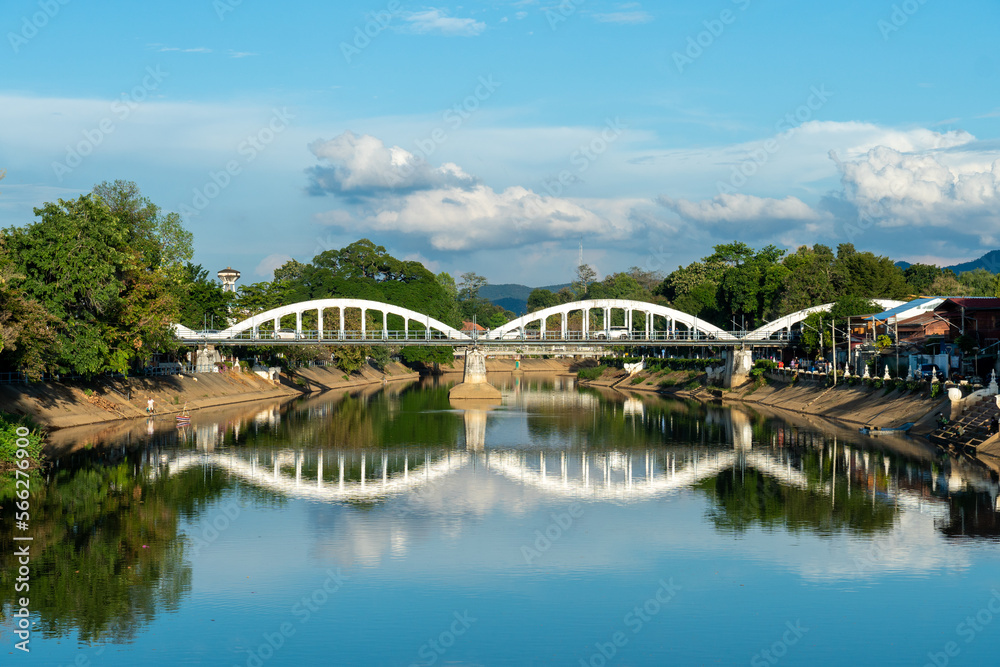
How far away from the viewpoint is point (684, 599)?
25578mm

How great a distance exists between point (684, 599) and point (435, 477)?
2376 centimetres

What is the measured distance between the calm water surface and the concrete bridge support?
51.3 m

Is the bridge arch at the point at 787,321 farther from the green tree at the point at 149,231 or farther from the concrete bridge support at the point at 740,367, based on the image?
the green tree at the point at 149,231

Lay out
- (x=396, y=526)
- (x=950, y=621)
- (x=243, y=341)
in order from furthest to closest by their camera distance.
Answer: (x=243, y=341) → (x=396, y=526) → (x=950, y=621)

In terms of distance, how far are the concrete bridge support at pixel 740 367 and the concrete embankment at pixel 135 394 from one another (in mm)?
50986

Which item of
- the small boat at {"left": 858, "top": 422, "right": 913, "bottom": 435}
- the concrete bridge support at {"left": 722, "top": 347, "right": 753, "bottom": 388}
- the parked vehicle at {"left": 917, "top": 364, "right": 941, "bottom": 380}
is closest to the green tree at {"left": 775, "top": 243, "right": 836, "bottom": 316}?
the concrete bridge support at {"left": 722, "top": 347, "right": 753, "bottom": 388}

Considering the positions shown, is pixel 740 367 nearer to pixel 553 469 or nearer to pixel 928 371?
pixel 928 371

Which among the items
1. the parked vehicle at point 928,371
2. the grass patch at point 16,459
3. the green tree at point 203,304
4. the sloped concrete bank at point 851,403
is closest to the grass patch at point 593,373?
the sloped concrete bank at point 851,403

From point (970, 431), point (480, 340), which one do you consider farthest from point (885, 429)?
point (480, 340)

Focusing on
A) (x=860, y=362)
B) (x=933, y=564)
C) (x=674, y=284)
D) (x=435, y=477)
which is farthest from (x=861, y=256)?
(x=933, y=564)

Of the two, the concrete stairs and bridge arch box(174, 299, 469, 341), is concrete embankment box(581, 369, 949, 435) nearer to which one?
the concrete stairs

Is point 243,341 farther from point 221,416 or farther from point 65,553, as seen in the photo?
point 65,553

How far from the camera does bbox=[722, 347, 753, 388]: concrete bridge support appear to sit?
358 ft

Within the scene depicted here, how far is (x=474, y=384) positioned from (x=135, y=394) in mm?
39628
